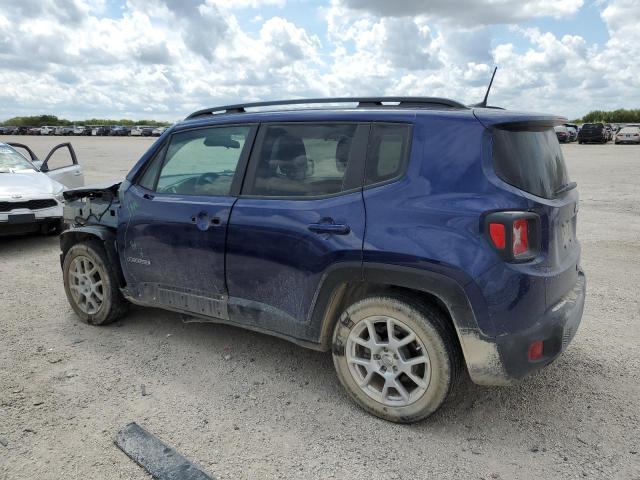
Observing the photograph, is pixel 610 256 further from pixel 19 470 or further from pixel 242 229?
pixel 19 470

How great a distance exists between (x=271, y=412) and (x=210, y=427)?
14.5 inches

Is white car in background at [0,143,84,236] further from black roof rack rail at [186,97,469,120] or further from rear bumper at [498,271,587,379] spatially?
rear bumper at [498,271,587,379]

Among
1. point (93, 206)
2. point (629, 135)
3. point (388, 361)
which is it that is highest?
point (93, 206)

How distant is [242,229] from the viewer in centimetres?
337

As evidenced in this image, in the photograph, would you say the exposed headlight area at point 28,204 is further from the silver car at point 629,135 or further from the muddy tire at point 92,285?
the silver car at point 629,135

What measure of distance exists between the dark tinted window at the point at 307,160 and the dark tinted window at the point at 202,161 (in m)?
0.22

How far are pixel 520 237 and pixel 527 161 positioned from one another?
475 millimetres

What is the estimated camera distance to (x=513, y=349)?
2660 mm

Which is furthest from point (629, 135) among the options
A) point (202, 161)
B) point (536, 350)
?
point (536, 350)

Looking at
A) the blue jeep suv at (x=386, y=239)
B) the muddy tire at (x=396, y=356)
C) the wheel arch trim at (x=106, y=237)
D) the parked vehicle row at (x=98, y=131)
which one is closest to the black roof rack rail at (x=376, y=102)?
the blue jeep suv at (x=386, y=239)

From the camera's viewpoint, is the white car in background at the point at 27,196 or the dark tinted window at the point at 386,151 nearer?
the dark tinted window at the point at 386,151

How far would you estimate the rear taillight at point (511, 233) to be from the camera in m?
2.57

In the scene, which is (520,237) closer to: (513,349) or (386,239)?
(513,349)

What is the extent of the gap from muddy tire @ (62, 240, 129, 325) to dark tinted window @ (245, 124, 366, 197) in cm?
166
